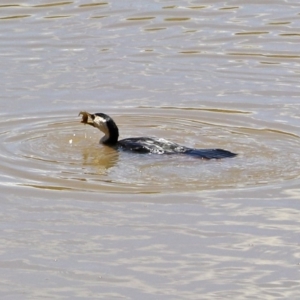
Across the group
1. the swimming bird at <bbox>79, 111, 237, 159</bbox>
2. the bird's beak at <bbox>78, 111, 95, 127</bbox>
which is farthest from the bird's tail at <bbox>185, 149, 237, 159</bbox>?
the bird's beak at <bbox>78, 111, 95, 127</bbox>

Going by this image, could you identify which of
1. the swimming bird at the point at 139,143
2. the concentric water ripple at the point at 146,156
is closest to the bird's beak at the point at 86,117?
the swimming bird at the point at 139,143

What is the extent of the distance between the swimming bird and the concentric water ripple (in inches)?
3.2

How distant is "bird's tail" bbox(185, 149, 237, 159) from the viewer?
9.93 meters

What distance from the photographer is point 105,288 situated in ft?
23.2

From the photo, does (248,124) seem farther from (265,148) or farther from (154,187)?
(154,187)

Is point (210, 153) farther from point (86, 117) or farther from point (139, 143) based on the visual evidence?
point (86, 117)

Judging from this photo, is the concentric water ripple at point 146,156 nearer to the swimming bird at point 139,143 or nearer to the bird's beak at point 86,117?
the swimming bird at point 139,143

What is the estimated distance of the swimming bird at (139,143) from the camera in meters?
10.1

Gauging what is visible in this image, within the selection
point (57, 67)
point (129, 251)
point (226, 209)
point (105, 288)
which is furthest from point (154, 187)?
point (57, 67)

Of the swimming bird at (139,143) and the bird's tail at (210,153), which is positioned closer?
the bird's tail at (210,153)

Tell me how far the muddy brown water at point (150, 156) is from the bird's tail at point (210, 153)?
0.08 meters

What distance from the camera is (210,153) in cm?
999

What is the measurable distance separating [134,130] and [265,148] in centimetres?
176

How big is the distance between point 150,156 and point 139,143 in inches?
9.3
